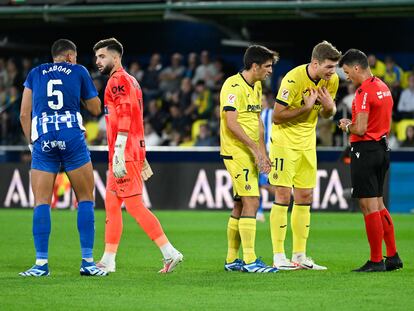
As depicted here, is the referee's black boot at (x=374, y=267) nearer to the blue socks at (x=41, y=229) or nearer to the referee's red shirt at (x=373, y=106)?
the referee's red shirt at (x=373, y=106)

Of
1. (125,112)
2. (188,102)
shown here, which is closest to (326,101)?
(125,112)

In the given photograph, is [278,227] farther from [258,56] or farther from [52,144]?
[52,144]

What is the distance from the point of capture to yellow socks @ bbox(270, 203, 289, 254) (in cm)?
1118

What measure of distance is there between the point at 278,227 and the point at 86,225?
2066 mm

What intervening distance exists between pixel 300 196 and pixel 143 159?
1783mm

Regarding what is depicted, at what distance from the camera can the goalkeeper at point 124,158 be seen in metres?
10.6

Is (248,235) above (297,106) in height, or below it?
below

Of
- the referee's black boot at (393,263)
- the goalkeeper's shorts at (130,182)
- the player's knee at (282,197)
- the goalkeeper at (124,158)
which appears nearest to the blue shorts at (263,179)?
the player's knee at (282,197)

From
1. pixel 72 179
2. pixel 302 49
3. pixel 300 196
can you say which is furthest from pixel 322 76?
pixel 302 49

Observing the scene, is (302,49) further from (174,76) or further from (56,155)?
(56,155)

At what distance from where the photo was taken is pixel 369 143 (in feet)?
36.1

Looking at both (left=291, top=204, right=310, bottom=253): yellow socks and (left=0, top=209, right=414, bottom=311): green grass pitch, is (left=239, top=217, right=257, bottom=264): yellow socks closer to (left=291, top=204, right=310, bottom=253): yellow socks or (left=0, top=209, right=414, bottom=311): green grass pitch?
(left=0, top=209, right=414, bottom=311): green grass pitch

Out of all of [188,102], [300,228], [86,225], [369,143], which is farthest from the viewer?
[188,102]

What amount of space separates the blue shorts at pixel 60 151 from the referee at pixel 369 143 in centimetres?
274
